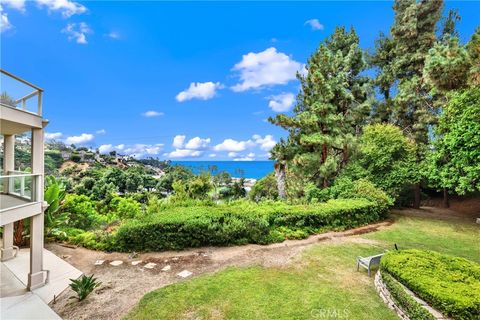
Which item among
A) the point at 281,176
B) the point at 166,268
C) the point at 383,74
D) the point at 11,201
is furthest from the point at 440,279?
the point at 383,74

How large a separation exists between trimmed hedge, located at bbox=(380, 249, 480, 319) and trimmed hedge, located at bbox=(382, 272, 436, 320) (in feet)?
0.63

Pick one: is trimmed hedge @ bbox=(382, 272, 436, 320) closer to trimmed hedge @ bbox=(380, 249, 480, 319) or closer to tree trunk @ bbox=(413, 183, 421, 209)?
trimmed hedge @ bbox=(380, 249, 480, 319)

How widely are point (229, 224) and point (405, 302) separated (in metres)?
5.83

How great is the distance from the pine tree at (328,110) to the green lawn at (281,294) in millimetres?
9241

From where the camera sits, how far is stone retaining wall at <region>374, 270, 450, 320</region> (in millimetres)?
4462

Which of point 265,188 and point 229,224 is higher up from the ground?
point 265,188

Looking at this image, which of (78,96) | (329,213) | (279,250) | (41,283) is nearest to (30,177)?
(41,283)

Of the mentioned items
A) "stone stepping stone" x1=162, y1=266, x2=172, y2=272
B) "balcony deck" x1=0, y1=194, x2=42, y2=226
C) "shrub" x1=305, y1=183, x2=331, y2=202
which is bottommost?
"stone stepping stone" x1=162, y1=266, x2=172, y2=272

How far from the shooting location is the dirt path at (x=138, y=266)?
5.46 m

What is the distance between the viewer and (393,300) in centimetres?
527

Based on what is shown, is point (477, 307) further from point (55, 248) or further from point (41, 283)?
point (55, 248)

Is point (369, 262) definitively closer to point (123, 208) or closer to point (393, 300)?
point (393, 300)

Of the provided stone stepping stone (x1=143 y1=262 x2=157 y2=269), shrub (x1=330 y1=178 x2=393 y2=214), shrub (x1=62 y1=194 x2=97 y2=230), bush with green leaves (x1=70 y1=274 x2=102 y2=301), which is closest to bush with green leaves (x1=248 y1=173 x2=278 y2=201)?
shrub (x1=330 y1=178 x2=393 y2=214)

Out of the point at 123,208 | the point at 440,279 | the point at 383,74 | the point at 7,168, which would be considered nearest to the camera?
the point at 440,279
